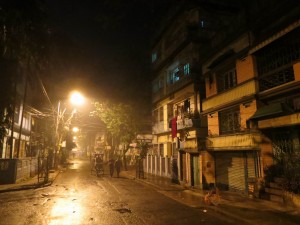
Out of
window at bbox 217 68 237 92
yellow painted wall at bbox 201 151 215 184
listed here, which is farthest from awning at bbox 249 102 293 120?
yellow painted wall at bbox 201 151 215 184

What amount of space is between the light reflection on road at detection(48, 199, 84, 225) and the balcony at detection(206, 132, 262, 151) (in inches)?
357

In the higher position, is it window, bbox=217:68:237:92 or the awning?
window, bbox=217:68:237:92

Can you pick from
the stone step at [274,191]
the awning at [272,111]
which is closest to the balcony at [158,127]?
the awning at [272,111]

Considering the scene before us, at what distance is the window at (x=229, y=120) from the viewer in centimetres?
1641

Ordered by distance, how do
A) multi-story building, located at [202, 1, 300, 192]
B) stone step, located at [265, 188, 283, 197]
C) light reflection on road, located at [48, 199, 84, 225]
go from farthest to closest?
multi-story building, located at [202, 1, 300, 192] → stone step, located at [265, 188, 283, 197] → light reflection on road, located at [48, 199, 84, 225]

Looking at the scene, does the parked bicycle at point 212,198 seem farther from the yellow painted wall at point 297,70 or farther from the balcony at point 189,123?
the balcony at point 189,123

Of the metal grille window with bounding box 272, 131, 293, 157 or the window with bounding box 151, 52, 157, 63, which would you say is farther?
the window with bounding box 151, 52, 157, 63

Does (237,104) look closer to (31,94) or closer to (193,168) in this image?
(193,168)

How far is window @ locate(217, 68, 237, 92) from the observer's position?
56.5ft

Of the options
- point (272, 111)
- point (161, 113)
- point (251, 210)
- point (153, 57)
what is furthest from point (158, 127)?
point (251, 210)

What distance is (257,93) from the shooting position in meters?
14.1

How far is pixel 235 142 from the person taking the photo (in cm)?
1523

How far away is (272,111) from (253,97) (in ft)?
6.77

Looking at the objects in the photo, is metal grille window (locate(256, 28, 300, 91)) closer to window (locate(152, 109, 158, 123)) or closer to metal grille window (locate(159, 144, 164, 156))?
metal grille window (locate(159, 144, 164, 156))
